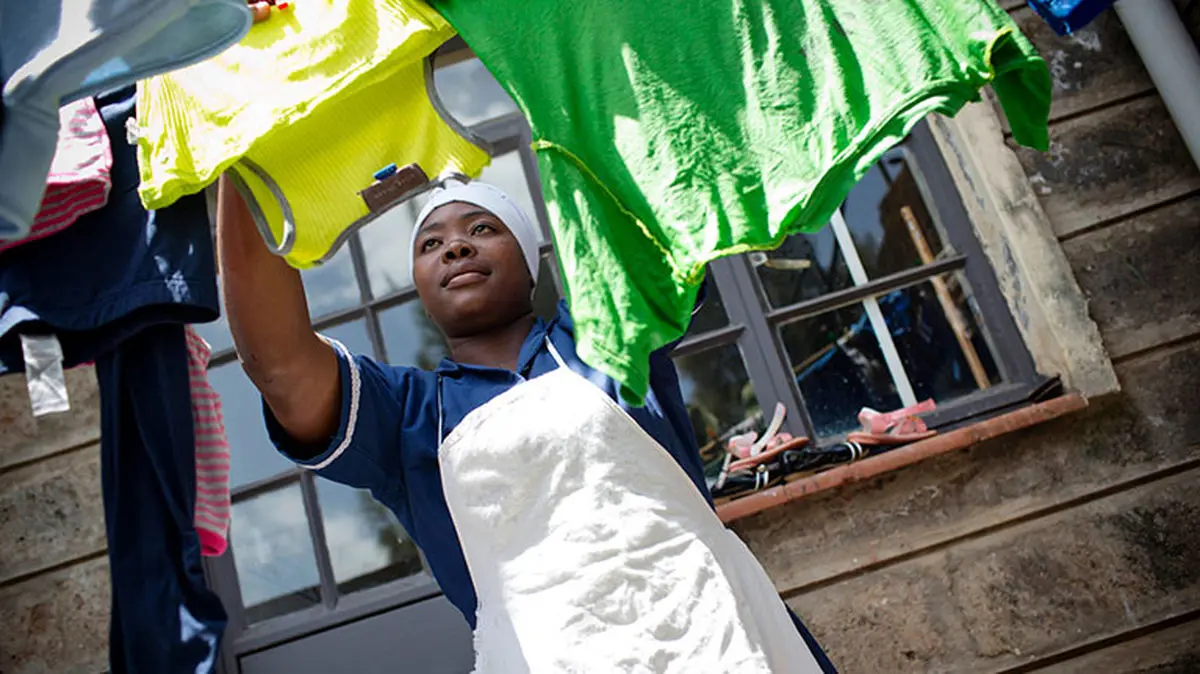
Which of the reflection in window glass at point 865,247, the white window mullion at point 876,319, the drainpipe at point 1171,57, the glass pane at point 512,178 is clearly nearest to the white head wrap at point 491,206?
the glass pane at point 512,178

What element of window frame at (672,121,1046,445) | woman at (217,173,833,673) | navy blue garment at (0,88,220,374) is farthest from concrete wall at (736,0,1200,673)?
navy blue garment at (0,88,220,374)

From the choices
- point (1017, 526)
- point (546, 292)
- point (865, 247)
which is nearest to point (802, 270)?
point (865, 247)

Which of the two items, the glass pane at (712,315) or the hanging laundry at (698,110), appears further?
the glass pane at (712,315)

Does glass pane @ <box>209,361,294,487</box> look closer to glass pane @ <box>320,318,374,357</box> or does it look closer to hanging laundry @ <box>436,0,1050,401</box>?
glass pane @ <box>320,318,374,357</box>

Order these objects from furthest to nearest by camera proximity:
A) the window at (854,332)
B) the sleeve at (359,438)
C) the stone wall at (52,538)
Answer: the window at (854,332) < the stone wall at (52,538) < the sleeve at (359,438)

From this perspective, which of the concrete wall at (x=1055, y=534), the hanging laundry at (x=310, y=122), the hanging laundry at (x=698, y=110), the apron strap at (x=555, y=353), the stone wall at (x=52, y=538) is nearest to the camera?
the hanging laundry at (x=698, y=110)

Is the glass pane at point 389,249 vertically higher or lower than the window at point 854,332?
higher

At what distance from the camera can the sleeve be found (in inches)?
61.9

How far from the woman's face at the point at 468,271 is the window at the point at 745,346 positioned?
1.02m

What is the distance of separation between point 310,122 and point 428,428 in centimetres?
55

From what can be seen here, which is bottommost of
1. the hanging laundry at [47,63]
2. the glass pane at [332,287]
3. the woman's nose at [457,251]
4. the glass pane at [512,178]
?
the woman's nose at [457,251]

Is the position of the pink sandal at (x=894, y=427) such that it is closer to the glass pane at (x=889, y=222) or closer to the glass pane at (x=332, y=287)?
the glass pane at (x=889, y=222)

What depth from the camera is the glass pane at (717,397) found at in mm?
2830

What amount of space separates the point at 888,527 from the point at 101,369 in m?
1.89
